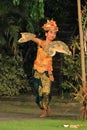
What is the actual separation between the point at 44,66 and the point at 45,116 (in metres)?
1.07

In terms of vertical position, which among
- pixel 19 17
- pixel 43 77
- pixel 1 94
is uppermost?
pixel 19 17

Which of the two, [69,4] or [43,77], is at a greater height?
[69,4]

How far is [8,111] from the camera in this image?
12977mm

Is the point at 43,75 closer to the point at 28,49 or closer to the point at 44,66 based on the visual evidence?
the point at 44,66
